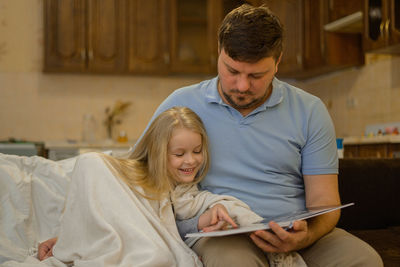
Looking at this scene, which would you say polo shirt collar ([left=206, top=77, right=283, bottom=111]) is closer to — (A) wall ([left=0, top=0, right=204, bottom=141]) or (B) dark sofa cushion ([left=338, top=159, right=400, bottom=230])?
(B) dark sofa cushion ([left=338, top=159, right=400, bottom=230])

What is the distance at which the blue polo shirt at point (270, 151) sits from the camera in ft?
5.67

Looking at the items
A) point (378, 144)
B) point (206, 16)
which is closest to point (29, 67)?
point (206, 16)

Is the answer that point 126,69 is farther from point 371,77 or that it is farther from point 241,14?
point 241,14

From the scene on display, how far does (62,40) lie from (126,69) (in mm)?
611

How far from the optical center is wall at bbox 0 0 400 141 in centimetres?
468

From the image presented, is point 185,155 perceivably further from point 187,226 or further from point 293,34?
point 293,34

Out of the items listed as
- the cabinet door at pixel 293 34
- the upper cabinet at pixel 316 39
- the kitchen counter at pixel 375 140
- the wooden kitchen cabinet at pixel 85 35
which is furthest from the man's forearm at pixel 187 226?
the cabinet door at pixel 293 34

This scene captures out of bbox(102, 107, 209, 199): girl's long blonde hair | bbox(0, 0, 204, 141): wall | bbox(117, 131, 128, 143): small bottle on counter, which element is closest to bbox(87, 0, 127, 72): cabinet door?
bbox(0, 0, 204, 141): wall

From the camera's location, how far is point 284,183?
5.73ft

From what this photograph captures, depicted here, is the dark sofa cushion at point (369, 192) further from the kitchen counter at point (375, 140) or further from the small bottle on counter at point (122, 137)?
the small bottle on counter at point (122, 137)

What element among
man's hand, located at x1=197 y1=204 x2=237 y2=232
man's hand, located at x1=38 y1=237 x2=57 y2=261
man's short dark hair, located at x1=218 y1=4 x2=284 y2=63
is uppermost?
man's short dark hair, located at x1=218 y1=4 x2=284 y2=63

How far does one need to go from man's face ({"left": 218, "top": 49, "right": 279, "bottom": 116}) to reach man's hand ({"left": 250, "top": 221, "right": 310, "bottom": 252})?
0.47 meters

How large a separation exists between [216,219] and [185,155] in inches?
11.5

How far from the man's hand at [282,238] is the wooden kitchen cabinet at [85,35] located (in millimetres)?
3393
